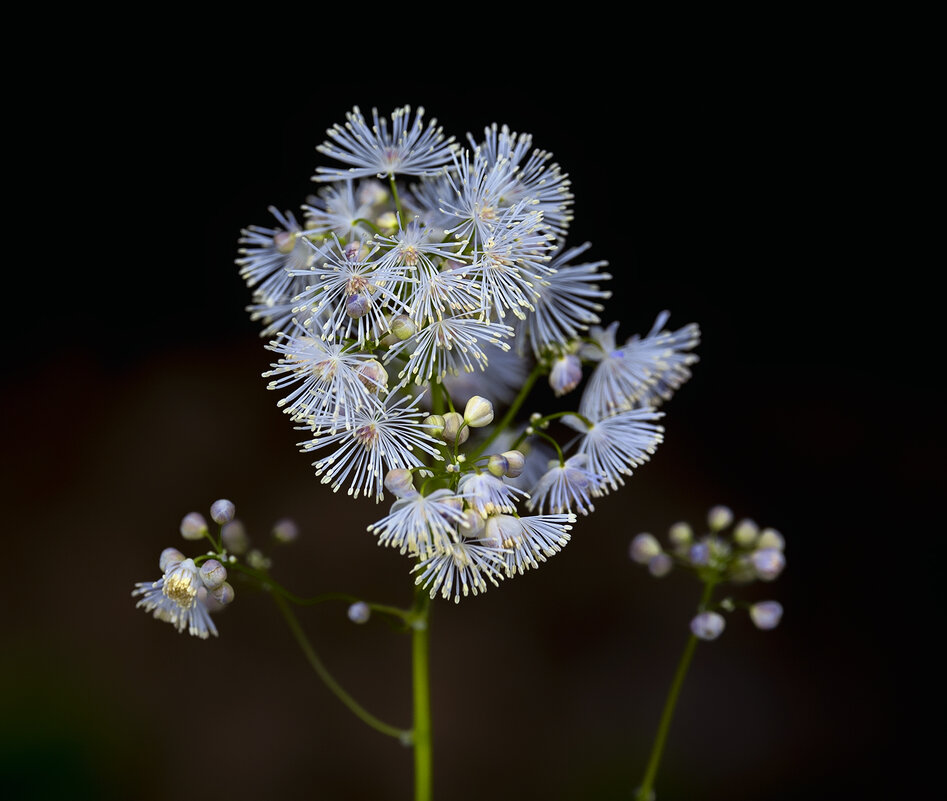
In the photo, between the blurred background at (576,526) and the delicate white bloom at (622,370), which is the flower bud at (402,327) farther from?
the blurred background at (576,526)

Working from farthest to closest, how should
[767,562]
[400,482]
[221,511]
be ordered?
[767,562] → [221,511] → [400,482]

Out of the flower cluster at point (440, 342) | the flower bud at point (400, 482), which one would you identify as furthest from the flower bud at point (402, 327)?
the flower bud at point (400, 482)

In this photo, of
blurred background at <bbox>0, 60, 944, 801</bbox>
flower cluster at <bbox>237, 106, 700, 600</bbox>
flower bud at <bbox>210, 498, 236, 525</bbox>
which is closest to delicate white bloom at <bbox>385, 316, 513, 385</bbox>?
flower cluster at <bbox>237, 106, 700, 600</bbox>

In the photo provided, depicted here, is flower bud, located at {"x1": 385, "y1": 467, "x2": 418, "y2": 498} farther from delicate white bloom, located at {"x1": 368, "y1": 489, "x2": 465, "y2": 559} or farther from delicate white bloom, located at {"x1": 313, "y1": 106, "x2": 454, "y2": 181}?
delicate white bloom, located at {"x1": 313, "y1": 106, "x2": 454, "y2": 181}

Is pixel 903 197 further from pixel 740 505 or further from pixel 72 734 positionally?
pixel 72 734

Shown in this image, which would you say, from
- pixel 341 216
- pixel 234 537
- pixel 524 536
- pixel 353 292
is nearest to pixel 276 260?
pixel 341 216

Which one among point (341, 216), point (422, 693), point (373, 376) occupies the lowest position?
point (422, 693)

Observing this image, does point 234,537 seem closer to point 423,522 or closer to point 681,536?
point 423,522

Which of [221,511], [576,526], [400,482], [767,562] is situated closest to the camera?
[400,482]
